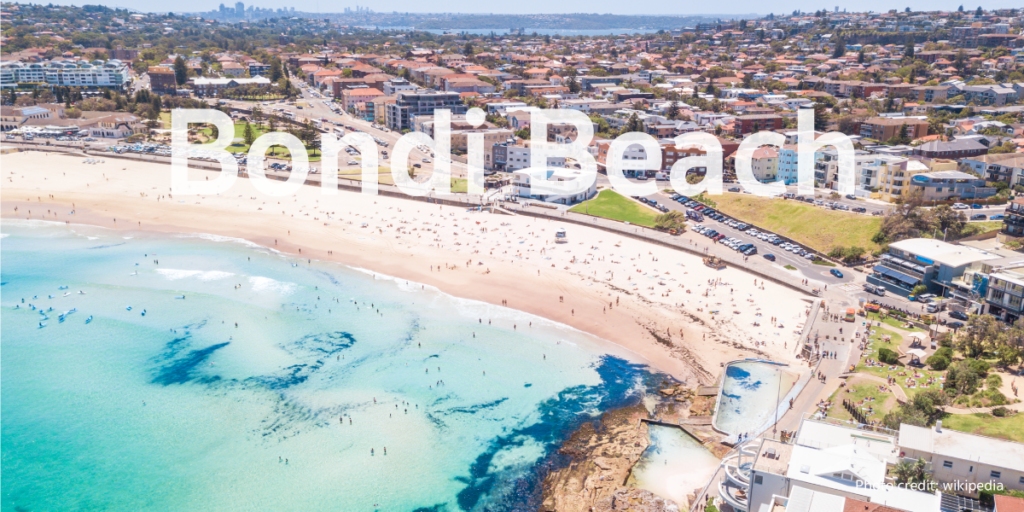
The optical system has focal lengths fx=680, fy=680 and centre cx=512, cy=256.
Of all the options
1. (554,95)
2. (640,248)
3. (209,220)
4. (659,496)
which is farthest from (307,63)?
(659,496)

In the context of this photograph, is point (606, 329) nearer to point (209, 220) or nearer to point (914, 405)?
point (914, 405)

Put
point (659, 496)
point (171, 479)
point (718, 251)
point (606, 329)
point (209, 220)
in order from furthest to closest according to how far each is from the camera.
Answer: point (209, 220)
point (718, 251)
point (606, 329)
point (171, 479)
point (659, 496)

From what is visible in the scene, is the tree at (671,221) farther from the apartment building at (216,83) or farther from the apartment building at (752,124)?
the apartment building at (216,83)

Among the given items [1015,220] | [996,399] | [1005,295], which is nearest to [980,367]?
[996,399]

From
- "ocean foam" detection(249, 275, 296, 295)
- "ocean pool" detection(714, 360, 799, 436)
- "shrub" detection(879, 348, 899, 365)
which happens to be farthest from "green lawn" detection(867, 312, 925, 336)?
"ocean foam" detection(249, 275, 296, 295)

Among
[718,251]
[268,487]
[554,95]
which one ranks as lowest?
[268,487]

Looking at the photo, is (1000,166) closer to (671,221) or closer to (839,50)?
(671,221)

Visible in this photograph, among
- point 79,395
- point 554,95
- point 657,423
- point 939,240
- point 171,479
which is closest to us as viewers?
point 171,479
